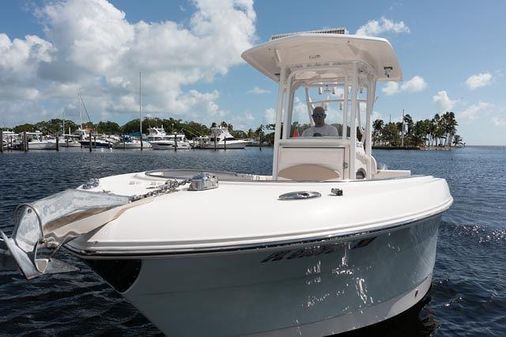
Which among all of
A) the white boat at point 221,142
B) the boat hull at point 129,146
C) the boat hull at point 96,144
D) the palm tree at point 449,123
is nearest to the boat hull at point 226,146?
the white boat at point 221,142

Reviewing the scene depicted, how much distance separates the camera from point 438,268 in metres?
7.79

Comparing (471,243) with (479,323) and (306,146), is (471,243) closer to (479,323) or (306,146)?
(479,323)

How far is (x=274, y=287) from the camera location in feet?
12.4

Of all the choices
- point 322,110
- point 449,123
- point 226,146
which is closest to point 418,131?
point 449,123

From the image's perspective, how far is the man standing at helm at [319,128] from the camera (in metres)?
6.17

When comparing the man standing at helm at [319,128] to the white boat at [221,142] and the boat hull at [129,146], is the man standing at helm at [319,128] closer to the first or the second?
the boat hull at [129,146]

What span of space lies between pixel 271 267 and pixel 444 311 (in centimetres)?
366

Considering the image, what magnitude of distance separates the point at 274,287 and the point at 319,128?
10.1ft

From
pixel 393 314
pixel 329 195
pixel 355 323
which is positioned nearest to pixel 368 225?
pixel 329 195

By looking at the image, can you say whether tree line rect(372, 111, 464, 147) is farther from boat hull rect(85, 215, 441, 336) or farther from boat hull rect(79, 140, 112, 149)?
boat hull rect(85, 215, 441, 336)

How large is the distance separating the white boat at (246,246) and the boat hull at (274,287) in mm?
11

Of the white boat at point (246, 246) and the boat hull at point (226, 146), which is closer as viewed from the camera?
the white boat at point (246, 246)

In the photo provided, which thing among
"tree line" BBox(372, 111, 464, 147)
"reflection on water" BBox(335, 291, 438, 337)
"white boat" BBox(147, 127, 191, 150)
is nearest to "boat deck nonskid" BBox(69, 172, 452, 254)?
"reflection on water" BBox(335, 291, 438, 337)

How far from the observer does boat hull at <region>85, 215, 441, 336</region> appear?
11.3 ft
